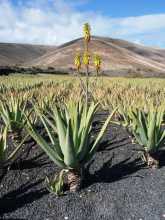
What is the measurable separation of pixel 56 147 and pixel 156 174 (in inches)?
59.0

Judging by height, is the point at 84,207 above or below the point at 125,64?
above

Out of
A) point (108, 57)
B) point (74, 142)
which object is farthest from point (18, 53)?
point (74, 142)

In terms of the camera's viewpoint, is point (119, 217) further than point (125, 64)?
No

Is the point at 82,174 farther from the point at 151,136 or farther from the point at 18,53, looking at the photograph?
the point at 18,53

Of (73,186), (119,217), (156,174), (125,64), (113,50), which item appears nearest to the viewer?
(119,217)

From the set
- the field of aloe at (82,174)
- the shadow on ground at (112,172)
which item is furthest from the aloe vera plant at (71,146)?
the shadow on ground at (112,172)

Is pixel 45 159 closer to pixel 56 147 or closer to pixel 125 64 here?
pixel 56 147

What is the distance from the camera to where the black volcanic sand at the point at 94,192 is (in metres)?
4.60

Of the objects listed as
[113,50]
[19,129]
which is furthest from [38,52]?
[19,129]

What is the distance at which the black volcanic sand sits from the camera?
15.1 ft

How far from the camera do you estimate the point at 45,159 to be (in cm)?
620

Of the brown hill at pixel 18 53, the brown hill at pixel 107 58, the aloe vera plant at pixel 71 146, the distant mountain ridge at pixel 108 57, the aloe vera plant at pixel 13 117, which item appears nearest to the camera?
the aloe vera plant at pixel 71 146

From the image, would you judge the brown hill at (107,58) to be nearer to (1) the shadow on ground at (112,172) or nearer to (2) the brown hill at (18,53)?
(2) the brown hill at (18,53)

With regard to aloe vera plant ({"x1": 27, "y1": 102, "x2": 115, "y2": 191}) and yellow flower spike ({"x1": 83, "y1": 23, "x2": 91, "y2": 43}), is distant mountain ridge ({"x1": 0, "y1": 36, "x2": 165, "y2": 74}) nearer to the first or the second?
yellow flower spike ({"x1": 83, "y1": 23, "x2": 91, "y2": 43})
